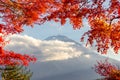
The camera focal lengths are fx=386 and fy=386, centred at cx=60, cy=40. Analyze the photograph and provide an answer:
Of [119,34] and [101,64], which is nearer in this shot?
[119,34]

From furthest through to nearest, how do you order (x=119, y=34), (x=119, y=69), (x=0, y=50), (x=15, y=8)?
(x=119, y=69)
(x=0, y=50)
(x=15, y=8)
(x=119, y=34)

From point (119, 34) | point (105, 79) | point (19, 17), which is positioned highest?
point (19, 17)

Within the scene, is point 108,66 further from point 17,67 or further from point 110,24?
point 110,24

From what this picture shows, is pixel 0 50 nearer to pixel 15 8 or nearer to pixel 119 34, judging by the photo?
pixel 15 8

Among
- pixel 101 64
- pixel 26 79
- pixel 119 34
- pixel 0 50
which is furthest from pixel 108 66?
pixel 119 34

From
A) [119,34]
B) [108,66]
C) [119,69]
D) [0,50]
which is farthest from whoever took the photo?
[108,66]

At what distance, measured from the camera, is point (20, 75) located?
2464 inches

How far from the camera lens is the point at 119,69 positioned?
55.4m

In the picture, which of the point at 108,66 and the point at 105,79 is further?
the point at 108,66

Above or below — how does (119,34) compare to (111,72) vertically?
above

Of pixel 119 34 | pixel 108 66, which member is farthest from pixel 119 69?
pixel 119 34

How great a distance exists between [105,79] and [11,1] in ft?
82.3

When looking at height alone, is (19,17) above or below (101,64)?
above

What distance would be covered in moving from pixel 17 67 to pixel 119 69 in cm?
1688
